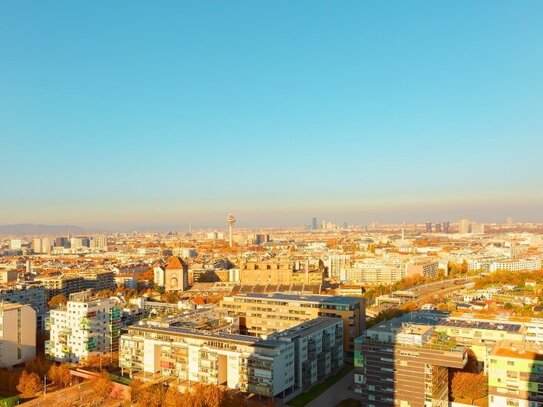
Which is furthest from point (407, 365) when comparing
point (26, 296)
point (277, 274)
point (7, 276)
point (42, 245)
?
point (42, 245)

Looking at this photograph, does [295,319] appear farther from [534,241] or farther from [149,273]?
[534,241]

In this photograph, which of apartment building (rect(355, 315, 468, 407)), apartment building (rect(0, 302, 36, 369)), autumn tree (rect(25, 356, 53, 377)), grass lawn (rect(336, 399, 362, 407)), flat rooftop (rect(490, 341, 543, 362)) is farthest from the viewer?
apartment building (rect(0, 302, 36, 369))

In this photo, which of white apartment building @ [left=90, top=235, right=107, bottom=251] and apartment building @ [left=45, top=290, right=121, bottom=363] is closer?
apartment building @ [left=45, top=290, right=121, bottom=363]

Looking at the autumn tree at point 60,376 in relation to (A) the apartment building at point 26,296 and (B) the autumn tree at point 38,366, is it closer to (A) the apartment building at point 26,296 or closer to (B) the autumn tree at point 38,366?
(B) the autumn tree at point 38,366

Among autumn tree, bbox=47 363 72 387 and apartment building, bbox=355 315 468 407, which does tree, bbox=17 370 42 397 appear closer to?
autumn tree, bbox=47 363 72 387

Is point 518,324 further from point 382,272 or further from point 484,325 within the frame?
point 382,272

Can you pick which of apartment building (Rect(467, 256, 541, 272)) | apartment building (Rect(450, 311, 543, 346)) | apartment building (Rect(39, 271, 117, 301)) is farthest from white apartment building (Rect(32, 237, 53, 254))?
apartment building (Rect(450, 311, 543, 346))
